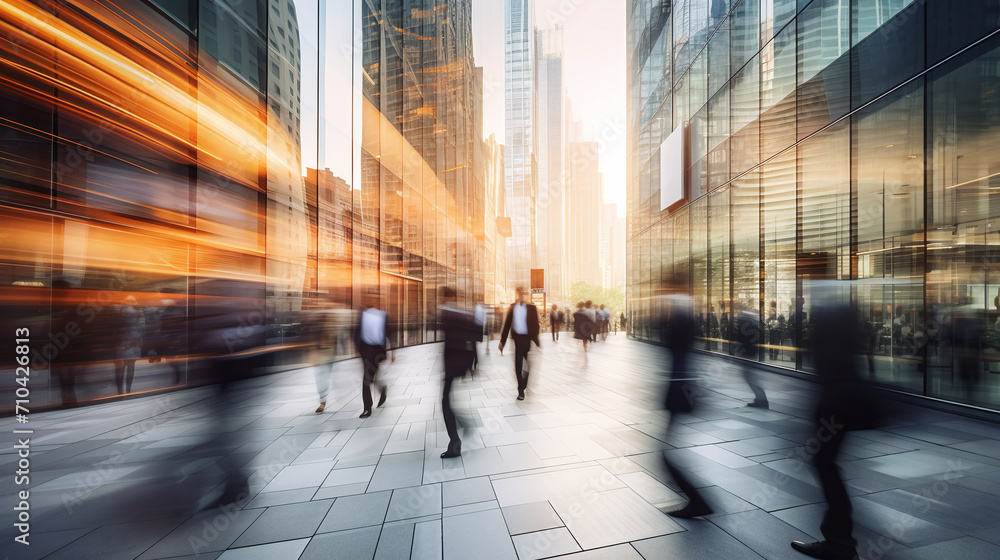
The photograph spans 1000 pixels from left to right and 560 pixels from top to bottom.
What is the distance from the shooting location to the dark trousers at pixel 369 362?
5957mm

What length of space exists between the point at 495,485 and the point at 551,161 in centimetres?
9290

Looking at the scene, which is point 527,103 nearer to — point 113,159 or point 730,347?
point 730,347

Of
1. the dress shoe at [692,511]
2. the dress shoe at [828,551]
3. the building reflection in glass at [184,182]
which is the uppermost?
the building reflection in glass at [184,182]

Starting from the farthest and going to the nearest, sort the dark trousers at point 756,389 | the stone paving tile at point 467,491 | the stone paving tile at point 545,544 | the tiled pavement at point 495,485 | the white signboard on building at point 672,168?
the white signboard on building at point 672,168 → the dark trousers at point 756,389 → the stone paving tile at point 467,491 → the tiled pavement at point 495,485 → the stone paving tile at point 545,544

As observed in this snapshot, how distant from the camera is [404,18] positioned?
57.2 feet

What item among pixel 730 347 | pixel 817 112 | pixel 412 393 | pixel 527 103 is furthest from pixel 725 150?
pixel 527 103

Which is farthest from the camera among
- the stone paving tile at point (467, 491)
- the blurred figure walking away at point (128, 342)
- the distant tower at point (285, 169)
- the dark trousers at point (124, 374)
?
the distant tower at point (285, 169)

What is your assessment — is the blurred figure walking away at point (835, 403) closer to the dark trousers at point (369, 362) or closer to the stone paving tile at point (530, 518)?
the stone paving tile at point (530, 518)

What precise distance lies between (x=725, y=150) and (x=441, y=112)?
50.8ft

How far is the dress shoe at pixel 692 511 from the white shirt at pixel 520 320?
13.9ft

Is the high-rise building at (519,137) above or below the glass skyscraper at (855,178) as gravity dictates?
above

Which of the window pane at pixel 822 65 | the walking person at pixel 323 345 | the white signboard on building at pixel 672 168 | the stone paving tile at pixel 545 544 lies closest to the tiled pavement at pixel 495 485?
the stone paving tile at pixel 545 544

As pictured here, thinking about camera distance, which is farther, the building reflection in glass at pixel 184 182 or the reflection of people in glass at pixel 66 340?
the reflection of people in glass at pixel 66 340

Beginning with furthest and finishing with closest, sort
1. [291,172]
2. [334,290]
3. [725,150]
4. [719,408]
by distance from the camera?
[725,150]
[334,290]
[291,172]
[719,408]
